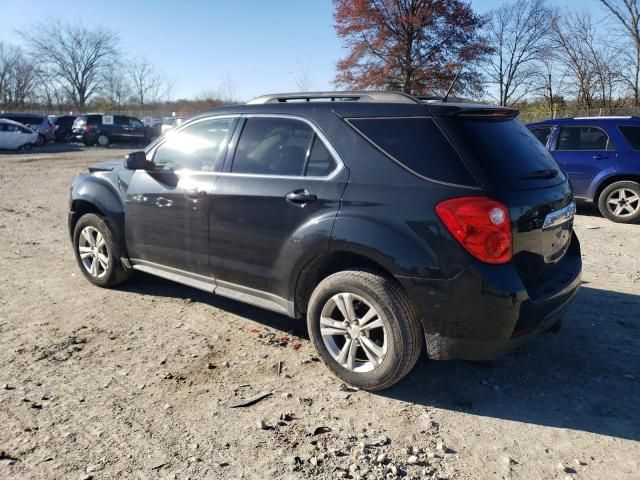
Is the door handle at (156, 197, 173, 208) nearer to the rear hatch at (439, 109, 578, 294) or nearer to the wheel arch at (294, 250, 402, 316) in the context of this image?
the wheel arch at (294, 250, 402, 316)

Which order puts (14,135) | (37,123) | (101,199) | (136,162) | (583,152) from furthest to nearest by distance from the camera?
(37,123), (14,135), (583,152), (101,199), (136,162)

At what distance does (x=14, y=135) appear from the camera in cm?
2577

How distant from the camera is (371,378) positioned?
10.6 ft

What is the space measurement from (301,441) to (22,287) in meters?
3.77

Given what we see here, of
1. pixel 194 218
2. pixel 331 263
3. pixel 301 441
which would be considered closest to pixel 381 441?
pixel 301 441

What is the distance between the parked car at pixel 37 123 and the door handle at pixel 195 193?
2854 cm

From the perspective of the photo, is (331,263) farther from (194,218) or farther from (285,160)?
(194,218)

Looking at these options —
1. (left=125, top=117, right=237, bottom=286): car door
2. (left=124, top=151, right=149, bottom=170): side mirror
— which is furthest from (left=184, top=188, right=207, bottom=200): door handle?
(left=124, top=151, right=149, bottom=170): side mirror

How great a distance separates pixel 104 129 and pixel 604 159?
28280 mm

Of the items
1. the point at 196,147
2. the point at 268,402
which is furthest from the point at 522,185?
the point at 196,147

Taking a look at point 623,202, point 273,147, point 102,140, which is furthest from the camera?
point 102,140

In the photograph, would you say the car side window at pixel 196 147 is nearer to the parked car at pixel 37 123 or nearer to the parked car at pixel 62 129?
the parked car at pixel 37 123

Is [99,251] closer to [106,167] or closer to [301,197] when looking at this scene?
[106,167]

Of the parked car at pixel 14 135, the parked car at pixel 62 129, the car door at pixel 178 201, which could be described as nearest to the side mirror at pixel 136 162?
the car door at pixel 178 201
